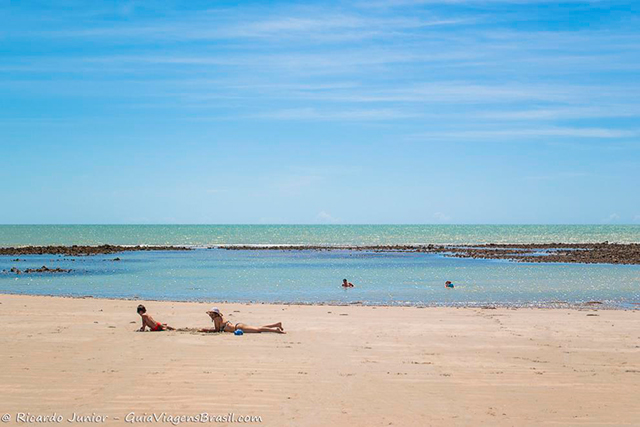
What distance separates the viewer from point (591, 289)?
28.1m

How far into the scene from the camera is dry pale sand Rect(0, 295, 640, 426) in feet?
28.5

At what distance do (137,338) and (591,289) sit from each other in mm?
22068

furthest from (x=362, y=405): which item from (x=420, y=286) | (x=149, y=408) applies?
(x=420, y=286)

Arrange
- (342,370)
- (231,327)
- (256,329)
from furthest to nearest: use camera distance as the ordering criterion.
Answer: (231,327)
(256,329)
(342,370)

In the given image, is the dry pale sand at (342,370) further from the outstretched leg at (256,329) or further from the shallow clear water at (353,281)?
the shallow clear water at (353,281)

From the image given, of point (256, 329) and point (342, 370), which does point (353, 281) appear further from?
point (342, 370)

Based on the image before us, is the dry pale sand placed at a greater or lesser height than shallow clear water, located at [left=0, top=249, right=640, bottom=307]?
greater

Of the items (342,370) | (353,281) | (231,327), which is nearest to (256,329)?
(231,327)

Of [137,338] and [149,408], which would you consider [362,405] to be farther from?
[137,338]

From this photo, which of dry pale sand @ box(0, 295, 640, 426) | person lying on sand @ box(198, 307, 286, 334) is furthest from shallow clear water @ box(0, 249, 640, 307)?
person lying on sand @ box(198, 307, 286, 334)

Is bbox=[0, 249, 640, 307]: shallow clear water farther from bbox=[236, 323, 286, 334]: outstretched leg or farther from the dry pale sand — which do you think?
bbox=[236, 323, 286, 334]: outstretched leg

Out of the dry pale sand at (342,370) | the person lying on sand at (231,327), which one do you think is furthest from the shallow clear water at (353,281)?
the person lying on sand at (231,327)

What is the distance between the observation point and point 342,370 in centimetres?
1102

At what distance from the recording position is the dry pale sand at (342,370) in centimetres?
867
